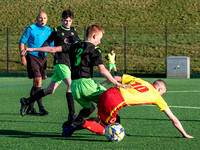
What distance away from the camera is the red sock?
538 cm

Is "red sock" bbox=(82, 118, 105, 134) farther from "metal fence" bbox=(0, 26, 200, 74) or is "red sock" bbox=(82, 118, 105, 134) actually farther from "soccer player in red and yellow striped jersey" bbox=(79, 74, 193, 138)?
"metal fence" bbox=(0, 26, 200, 74)

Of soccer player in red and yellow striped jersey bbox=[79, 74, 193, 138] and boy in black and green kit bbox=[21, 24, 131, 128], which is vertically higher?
boy in black and green kit bbox=[21, 24, 131, 128]

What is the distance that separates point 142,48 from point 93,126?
3676 centimetres

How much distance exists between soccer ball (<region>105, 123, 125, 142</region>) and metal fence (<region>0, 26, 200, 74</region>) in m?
28.0

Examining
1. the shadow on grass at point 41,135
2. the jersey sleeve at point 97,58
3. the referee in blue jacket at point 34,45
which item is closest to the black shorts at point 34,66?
the referee in blue jacket at point 34,45

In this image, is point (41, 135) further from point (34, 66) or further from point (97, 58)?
point (34, 66)

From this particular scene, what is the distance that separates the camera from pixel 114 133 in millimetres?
5207

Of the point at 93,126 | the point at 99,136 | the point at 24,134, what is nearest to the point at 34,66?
the point at 24,134

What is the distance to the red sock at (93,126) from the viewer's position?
5.38m

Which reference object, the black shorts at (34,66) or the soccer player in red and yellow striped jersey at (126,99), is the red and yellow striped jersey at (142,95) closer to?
the soccer player in red and yellow striped jersey at (126,99)

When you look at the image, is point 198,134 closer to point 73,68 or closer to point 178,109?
point 73,68

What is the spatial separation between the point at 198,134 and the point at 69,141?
6.23ft

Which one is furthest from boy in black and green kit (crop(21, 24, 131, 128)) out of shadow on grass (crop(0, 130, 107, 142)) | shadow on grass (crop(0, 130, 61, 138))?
shadow on grass (crop(0, 130, 61, 138))

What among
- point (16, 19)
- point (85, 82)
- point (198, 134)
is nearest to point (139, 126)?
point (198, 134)
